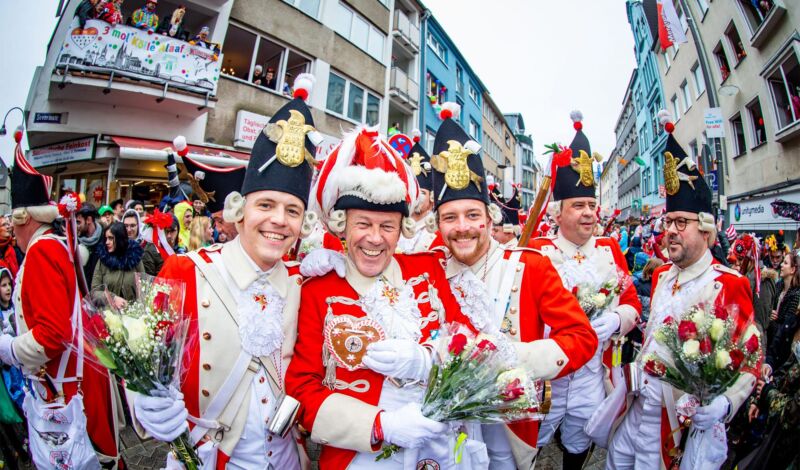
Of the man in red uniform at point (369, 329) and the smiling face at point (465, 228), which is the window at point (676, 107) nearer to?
the smiling face at point (465, 228)

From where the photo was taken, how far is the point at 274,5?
13188mm

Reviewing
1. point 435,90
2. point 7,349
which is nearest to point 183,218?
point 7,349

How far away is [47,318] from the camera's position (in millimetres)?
2494

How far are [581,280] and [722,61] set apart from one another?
1835 cm

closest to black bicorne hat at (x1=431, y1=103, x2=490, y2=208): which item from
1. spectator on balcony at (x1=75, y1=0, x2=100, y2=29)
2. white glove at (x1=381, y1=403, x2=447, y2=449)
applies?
white glove at (x1=381, y1=403, x2=447, y2=449)

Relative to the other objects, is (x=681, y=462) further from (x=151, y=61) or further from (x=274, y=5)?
(x=274, y=5)

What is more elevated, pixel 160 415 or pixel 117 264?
pixel 117 264

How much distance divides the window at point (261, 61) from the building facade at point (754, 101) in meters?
12.1

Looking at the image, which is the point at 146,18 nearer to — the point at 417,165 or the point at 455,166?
the point at 417,165

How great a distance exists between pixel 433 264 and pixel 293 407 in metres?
1.03

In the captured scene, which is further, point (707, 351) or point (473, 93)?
point (473, 93)

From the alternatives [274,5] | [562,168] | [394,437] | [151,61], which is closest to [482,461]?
[394,437]

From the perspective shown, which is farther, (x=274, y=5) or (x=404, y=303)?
(x=274, y=5)

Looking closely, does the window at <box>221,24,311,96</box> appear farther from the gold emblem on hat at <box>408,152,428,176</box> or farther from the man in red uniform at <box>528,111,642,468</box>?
the man in red uniform at <box>528,111,642,468</box>
